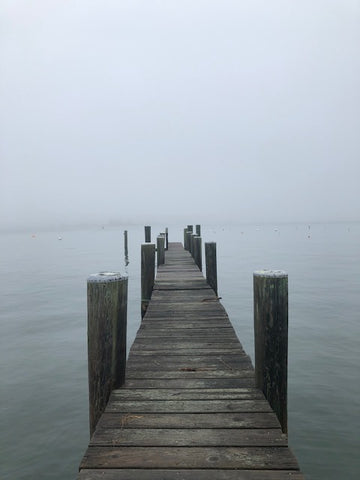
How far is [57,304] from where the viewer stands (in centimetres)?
1712

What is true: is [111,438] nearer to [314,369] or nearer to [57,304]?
[314,369]

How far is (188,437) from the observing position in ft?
9.29

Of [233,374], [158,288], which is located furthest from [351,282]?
[233,374]

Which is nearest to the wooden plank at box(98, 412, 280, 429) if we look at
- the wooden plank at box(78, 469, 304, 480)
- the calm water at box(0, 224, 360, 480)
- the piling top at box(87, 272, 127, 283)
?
the wooden plank at box(78, 469, 304, 480)

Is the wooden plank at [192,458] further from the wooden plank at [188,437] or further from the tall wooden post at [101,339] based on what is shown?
the tall wooden post at [101,339]

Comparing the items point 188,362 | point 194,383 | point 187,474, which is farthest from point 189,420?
point 188,362

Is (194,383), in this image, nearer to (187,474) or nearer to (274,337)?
(274,337)

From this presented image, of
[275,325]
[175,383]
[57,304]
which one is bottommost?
[57,304]

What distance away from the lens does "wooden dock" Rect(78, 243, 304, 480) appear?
8.05 ft

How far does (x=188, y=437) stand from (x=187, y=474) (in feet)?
1.39

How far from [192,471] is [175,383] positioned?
4.77ft

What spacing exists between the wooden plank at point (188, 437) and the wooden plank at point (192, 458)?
49 mm

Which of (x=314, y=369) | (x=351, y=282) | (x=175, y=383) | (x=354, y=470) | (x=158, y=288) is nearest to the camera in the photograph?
(x=175, y=383)

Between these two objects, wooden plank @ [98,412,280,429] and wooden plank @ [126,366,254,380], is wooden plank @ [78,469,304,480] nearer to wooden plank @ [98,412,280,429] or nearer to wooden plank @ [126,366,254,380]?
wooden plank @ [98,412,280,429]
